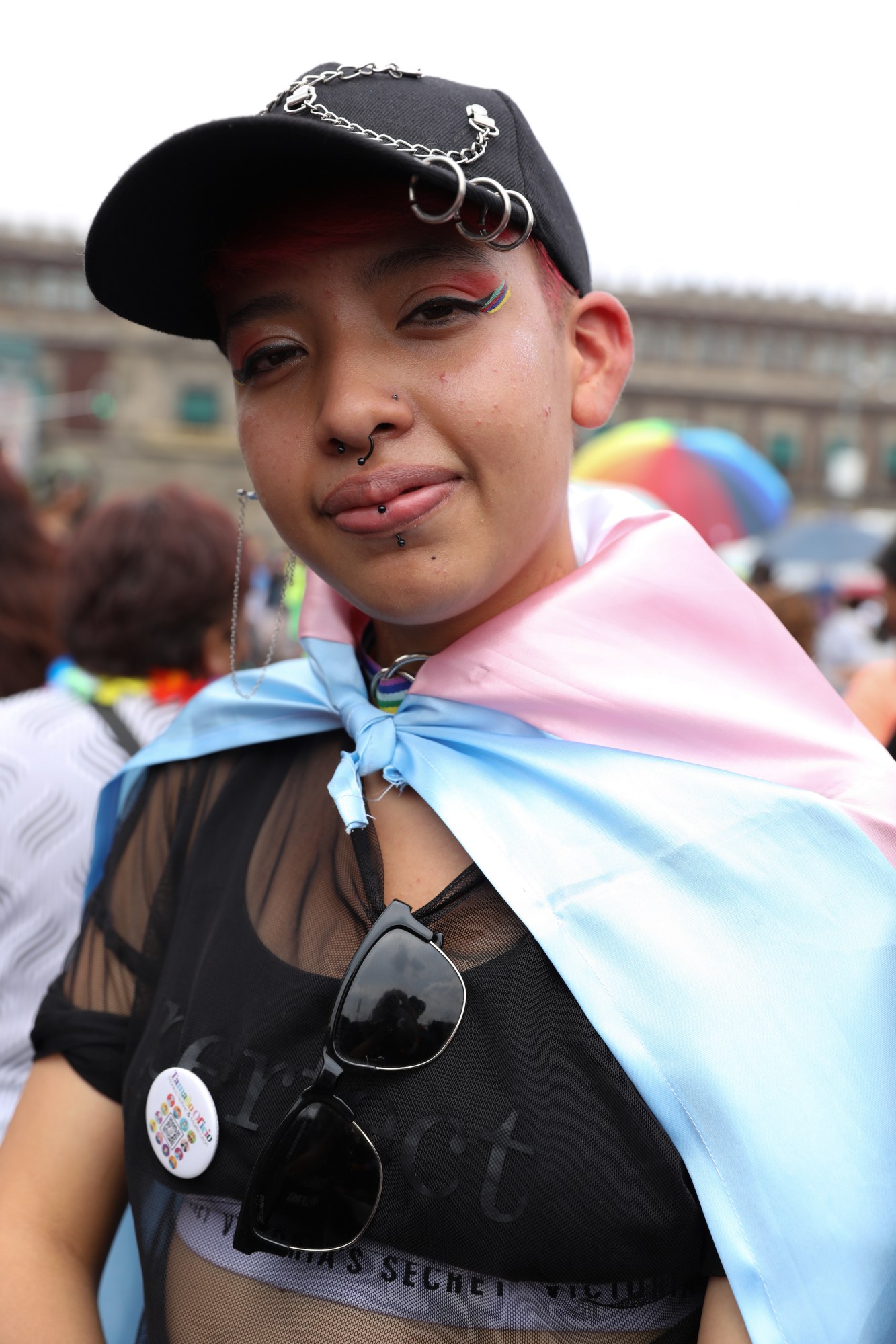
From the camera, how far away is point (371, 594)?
4.28 feet

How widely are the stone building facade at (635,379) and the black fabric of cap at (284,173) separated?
107 feet

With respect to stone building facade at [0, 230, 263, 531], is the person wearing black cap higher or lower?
higher

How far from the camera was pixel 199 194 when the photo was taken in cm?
130

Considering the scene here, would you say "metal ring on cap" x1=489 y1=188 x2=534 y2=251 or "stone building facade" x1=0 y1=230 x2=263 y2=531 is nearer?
"metal ring on cap" x1=489 y1=188 x2=534 y2=251

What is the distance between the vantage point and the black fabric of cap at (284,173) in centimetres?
117

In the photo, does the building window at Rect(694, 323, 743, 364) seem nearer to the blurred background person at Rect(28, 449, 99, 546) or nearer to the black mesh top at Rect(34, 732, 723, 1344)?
the blurred background person at Rect(28, 449, 99, 546)

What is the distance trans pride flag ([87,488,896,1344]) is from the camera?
108 cm

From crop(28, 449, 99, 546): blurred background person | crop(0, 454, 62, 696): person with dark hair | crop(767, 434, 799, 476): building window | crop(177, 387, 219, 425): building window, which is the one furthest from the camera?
crop(767, 434, 799, 476): building window

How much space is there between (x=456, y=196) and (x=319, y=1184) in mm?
985

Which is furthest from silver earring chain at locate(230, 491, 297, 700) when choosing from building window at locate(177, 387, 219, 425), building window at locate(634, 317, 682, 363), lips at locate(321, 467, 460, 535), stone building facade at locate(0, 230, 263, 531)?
building window at locate(634, 317, 682, 363)

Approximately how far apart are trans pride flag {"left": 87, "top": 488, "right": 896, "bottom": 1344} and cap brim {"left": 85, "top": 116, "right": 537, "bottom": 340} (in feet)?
1.59

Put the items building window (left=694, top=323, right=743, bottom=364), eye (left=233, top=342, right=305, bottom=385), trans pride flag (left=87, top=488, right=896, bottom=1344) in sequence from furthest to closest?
building window (left=694, top=323, right=743, bottom=364)
eye (left=233, top=342, right=305, bottom=385)
trans pride flag (left=87, top=488, right=896, bottom=1344)

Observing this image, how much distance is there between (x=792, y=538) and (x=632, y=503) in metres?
11.8

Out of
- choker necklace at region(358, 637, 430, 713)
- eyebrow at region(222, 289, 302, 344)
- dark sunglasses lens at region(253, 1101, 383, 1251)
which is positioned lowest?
dark sunglasses lens at region(253, 1101, 383, 1251)
